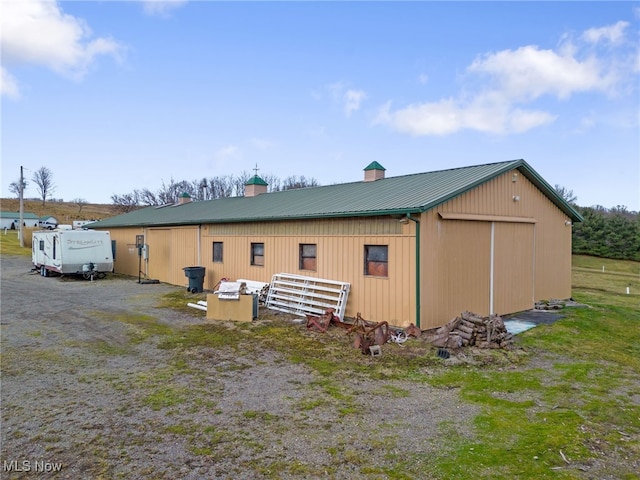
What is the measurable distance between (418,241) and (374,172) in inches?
281

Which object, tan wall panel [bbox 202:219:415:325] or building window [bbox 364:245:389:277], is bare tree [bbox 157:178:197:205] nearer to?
tan wall panel [bbox 202:219:415:325]

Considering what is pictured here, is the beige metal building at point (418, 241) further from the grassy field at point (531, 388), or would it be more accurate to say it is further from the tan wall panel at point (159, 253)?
the tan wall panel at point (159, 253)

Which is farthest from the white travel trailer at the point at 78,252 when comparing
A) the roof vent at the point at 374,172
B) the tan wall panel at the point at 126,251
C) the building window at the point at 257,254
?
the roof vent at the point at 374,172

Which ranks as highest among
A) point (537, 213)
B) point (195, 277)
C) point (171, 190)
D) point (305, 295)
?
point (171, 190)

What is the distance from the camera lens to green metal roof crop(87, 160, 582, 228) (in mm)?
10234

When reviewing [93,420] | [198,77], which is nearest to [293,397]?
[93,420]

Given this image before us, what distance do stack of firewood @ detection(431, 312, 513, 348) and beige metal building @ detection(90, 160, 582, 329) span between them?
3.27ft

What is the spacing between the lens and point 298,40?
15164 mm

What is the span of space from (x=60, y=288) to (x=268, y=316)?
443 inches

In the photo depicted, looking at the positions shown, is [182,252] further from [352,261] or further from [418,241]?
[418,241]

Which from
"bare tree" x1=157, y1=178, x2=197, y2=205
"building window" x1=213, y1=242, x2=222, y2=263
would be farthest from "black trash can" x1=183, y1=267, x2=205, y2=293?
"bare tree" x1=157, y1=178, x2=197, y2=205

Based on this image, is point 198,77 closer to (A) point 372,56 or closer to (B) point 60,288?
(A) point 372,56

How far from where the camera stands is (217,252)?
16859 mm

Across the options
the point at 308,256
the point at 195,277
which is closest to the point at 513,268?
the point at 308,256
